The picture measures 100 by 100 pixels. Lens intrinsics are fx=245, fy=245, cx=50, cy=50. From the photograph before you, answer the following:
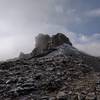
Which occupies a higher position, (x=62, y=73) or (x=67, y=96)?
(x=62, y=73)

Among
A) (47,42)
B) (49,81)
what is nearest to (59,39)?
→ (47,42)

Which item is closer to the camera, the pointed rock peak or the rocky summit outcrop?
the rocky summit outcrop

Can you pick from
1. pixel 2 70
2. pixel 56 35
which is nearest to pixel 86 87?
pixel 2 70

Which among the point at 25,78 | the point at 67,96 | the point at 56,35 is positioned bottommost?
the point at 67,96

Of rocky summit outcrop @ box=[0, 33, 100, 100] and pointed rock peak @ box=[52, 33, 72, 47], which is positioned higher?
pointed rock peak @ box=[52, 33, 72, 47]

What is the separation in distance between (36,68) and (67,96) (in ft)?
40.7

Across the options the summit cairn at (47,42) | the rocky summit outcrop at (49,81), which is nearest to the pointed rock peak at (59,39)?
the summit cairn at (47,42)

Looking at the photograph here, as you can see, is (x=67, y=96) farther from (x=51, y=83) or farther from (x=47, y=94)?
(x=51, y=83)

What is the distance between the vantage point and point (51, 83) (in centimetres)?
2872

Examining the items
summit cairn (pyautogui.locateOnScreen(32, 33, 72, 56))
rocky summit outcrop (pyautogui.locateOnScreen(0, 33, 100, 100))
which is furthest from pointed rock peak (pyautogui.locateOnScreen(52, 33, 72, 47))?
rocky summit outcrop (pyautogui.locateOnScreen(0, 33, 100, 100))

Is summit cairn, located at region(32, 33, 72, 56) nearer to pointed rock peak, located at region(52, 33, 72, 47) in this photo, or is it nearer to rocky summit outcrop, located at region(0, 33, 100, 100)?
pointed rock peak, located at region(52, 33, 72, 47)

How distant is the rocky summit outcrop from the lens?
25547 mm

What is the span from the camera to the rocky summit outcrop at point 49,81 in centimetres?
2555

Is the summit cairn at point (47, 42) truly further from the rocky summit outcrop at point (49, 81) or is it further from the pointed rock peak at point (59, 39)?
the rocky summit outcrop at point (49, 81)
